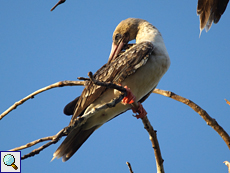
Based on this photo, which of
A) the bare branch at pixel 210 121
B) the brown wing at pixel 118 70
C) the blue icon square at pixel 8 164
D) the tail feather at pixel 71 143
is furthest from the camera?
the blue icon square at pixel 8 164

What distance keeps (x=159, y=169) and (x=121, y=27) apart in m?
2.48

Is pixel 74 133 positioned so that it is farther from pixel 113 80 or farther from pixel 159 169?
pixel 159 169

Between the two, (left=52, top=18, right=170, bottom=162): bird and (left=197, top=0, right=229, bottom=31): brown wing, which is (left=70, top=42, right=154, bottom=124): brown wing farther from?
(left=197, top=0, right=229, bottom=31): brown wing

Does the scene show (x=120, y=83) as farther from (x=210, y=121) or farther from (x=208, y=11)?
(x=208, y=11)

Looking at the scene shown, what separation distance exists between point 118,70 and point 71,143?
1317 millimetres

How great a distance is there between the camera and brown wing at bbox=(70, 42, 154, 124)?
169 inches

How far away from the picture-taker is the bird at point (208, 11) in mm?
4684

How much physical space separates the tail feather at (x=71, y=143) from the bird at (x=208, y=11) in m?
2.33

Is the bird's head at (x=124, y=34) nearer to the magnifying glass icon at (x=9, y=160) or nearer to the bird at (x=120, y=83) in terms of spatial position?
the bird at (x=120, y=83)

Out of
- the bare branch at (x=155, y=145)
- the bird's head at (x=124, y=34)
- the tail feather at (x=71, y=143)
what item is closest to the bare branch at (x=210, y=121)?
the bare branch at (x=155, y=145)

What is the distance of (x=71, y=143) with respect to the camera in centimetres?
462

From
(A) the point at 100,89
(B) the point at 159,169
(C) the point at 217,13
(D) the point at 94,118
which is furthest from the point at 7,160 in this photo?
(C) the point at 217,13

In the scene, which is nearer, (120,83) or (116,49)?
(120,83)

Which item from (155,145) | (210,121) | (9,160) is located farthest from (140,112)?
(9,160)
